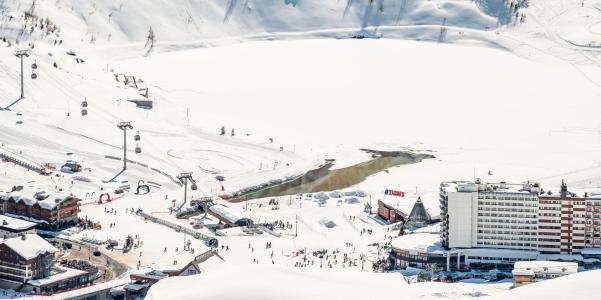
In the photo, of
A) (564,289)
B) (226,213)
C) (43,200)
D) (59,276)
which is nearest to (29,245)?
(59,276)

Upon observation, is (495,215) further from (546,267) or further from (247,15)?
(247,15)

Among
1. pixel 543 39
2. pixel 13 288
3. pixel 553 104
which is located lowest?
pixel 13 288

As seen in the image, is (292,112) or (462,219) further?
(292,112)

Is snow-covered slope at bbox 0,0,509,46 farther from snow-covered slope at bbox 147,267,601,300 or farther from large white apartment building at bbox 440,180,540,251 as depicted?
snow-covered slope at bbox 147,267,601,300

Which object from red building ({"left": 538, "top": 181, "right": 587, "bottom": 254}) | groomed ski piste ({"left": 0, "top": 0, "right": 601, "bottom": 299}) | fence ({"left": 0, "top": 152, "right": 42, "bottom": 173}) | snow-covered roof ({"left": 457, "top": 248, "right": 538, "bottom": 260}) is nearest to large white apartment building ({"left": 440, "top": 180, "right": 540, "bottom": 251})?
red building ({"left": 538, "top": 181, "right": 587, "bottom": 254})

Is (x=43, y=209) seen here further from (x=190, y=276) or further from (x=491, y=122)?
(x=491, y=122)

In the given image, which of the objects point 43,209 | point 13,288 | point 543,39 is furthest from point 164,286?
point 543,39

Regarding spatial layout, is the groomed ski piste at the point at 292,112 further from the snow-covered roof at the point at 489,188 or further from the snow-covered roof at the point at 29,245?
the snow-covered roof at the point at 489,188
